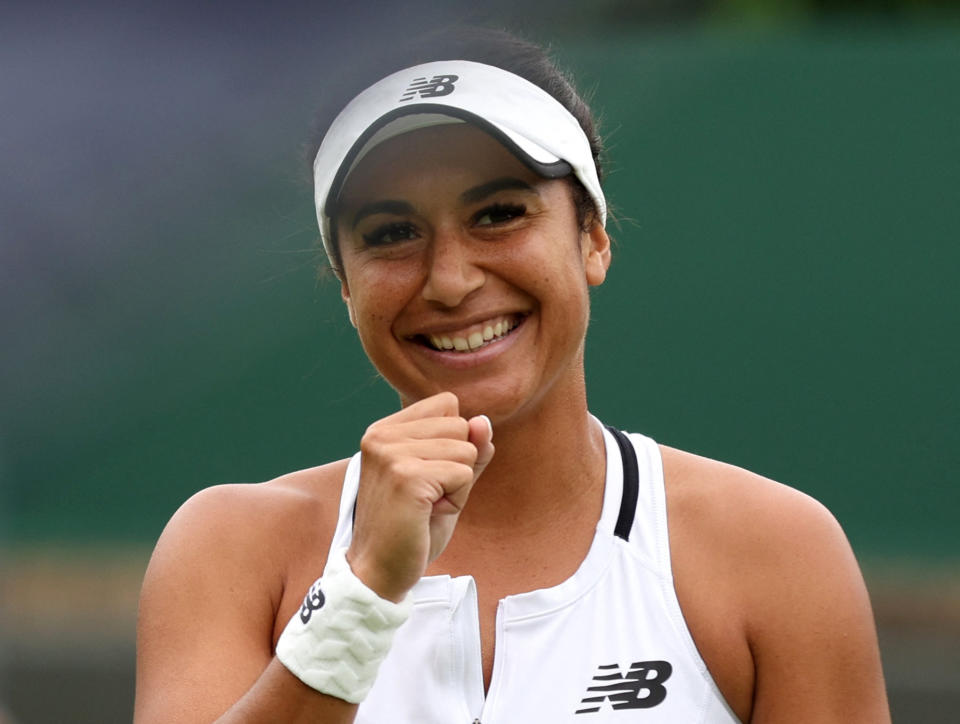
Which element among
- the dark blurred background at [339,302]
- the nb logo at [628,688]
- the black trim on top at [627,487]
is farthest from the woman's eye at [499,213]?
the dark blurred background at [339,302]

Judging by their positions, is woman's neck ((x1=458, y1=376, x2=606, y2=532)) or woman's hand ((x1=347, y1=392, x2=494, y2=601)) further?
woman's neck ((x1=458, y1=376, x2=606, y2=532))

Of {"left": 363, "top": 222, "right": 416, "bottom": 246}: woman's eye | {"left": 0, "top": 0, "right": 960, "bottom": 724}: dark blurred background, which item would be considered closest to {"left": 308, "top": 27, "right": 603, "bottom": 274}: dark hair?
{"left": 363, "top": 222, "right": 416, "bottom": 246}: woman's eye

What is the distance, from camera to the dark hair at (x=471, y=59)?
234 cm

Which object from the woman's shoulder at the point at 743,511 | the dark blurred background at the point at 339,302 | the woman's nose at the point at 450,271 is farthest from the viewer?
the dark blurred background at the point at 339,302

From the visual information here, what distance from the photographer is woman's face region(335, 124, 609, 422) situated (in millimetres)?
2211

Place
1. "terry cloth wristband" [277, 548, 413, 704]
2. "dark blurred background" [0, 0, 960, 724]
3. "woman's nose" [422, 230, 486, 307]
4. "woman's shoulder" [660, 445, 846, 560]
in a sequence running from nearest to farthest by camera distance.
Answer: "terry cloth wristband" [277, 548, 413, 704] → "woman's nose" [422, 230, 486, 307] → "woman's shoulder" [660, 445, 846, 560] → "dark blurred background" [0, 0, 960, 724]

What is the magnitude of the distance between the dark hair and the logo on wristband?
60 cm

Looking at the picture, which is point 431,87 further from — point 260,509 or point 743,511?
point 743,511

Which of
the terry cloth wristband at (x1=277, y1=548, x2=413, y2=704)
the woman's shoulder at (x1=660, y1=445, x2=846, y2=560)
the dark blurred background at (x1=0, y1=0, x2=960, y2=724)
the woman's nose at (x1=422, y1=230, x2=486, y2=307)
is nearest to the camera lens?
the terry cloth wristband at (x1=277, y1=548, x2=413, y2=704)

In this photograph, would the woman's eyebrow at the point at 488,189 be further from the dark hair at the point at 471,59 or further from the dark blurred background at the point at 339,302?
the dark blurred background at the point at 339,302

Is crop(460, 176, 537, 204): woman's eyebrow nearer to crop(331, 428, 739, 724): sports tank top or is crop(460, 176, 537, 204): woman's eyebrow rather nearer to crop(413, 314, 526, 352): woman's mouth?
crop(413, 314, 526, 352): woman's mouth

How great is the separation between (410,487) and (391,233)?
0.46 meters

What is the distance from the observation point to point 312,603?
79.3 inches

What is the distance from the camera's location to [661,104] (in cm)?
637
